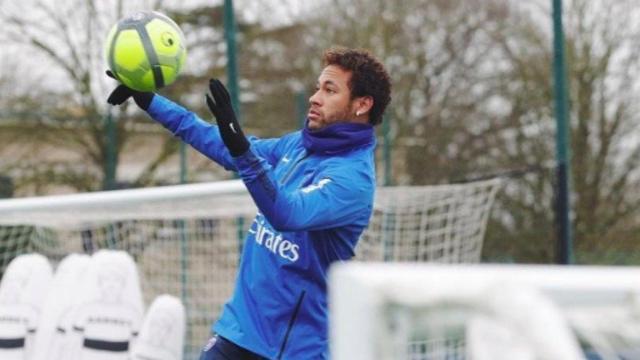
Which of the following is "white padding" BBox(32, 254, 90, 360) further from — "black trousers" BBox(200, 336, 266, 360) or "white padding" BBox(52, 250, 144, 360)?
"black trousers" BBox(200, 336, 266, 360)

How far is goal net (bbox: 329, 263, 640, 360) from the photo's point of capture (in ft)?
5.44

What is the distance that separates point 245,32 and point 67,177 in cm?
260

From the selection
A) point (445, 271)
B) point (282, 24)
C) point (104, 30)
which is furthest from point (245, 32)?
point (445, 271)

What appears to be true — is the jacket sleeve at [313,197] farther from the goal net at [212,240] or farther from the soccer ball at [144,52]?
the goal net at [212,240]

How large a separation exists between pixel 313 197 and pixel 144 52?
2.88 ft

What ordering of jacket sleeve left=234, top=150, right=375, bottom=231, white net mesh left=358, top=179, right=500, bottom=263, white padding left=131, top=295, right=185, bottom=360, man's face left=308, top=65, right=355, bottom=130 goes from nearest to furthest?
jacket sleeve left=234, top=150, right=375, bottom=231, man's face left=308, top=65, right=355, bottom=130, white padding left=131, top=295, right=185, bottom=360, white net mesh left=358, top=179, right=500, bottom=263

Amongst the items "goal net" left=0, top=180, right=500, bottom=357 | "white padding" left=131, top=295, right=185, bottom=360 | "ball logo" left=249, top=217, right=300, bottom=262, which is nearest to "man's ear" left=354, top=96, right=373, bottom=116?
"ball logo" left=249, top=217, right=300, bottom=262

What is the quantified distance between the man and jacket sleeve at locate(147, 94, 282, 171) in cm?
22

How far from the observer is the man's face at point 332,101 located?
394 cm

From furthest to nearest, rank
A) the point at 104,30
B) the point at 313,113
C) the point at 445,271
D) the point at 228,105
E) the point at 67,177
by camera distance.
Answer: the point at 104,30
the point at 67,177
the point at 313,113
the point at 228,105
the point at 445,271

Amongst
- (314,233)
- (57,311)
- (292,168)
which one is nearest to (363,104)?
(292,168)

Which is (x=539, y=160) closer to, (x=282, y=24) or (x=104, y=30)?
(x=282, y=24)

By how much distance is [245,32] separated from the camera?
1228cm

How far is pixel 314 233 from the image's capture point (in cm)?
387
